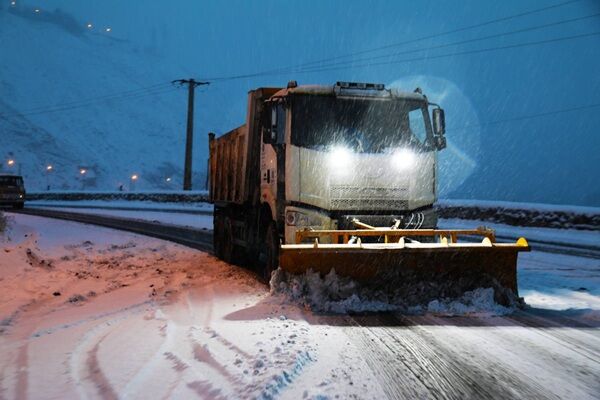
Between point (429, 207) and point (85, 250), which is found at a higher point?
point (429, 207)

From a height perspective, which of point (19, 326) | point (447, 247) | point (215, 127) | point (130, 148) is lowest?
point (19, 326)

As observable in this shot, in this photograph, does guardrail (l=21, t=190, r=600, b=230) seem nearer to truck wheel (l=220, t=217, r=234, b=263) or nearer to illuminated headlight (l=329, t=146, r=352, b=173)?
truck wheel (l=220, t=217, r=234, b=263)

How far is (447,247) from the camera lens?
6859 mm

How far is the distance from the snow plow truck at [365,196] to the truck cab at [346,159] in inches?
0.6

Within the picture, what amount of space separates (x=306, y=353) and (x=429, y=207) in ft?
13.7

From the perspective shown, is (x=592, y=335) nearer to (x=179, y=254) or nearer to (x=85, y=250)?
(x=179, y=254)

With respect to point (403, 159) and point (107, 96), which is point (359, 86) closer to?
point (403, 159)

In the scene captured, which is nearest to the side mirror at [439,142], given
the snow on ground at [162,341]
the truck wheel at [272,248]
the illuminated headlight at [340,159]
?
the illuminated headlight at [340,159]

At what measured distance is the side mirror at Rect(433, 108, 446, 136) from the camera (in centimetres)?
849

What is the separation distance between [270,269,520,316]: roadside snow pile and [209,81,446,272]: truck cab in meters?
0.74

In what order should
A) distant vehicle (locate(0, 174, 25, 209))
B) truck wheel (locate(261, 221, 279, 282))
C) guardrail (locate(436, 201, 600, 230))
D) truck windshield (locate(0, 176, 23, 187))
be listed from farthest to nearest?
truck windshield (locate(0, 176, 23, 187)) → distant vehicle (locate(0, 174, 25, 209)) → guardrail (locate(436, 201, 600, 230)) → truck wheel (locate(261, 221, 279, 282))

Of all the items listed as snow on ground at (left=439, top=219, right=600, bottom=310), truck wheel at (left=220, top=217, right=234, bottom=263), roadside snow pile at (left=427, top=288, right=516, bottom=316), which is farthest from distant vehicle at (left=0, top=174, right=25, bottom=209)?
roadside snow pile at (left=427, top=288, right=516, bottom=316)

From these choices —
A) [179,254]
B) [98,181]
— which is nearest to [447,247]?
[179,254]

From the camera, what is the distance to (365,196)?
25.8 feet
